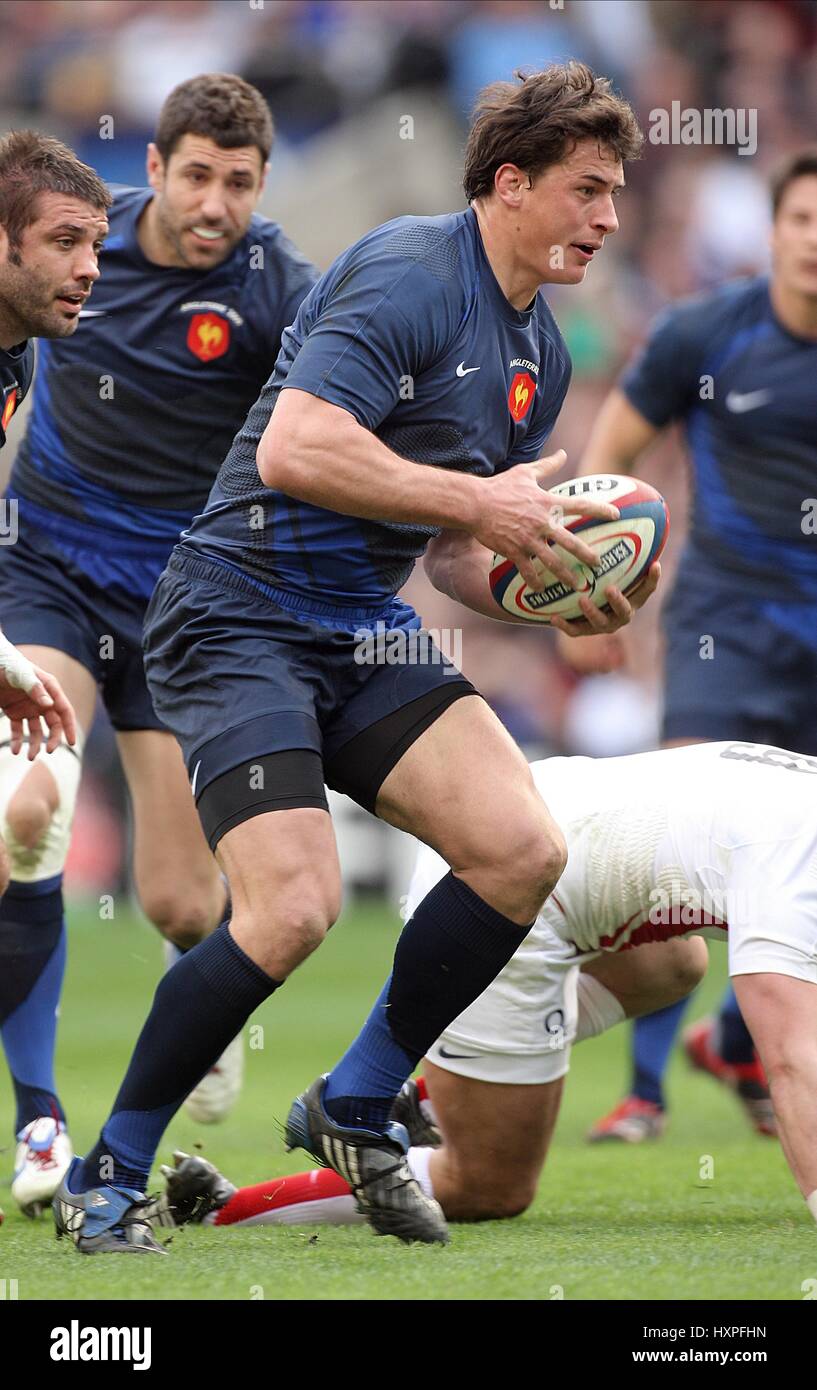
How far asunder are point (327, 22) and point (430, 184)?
1.44 meters

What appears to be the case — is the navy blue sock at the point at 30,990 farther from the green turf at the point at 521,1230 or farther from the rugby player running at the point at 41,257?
the rugby player running at the point at 41,257

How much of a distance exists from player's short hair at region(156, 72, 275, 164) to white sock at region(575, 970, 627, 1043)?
2395 mm

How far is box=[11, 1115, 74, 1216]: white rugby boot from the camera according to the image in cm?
445

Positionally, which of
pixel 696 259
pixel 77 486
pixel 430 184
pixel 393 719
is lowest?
pixel 393 719

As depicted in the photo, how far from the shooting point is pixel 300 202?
1459cm

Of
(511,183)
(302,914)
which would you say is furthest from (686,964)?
(511,183)

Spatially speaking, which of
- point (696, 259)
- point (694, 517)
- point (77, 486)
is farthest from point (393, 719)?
point (696, 259)

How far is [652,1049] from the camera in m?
5.84

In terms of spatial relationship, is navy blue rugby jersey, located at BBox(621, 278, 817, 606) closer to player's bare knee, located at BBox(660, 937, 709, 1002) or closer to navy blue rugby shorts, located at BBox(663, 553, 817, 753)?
navy blue rugby shorts, located at BBox(663, 553, 817, 753)

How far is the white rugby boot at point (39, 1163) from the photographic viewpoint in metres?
4.45

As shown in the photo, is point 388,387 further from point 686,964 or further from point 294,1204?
point 294,1204

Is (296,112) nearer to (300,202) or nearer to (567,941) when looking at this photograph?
(300,202)

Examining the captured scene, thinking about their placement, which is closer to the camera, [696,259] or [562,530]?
[562,530]
